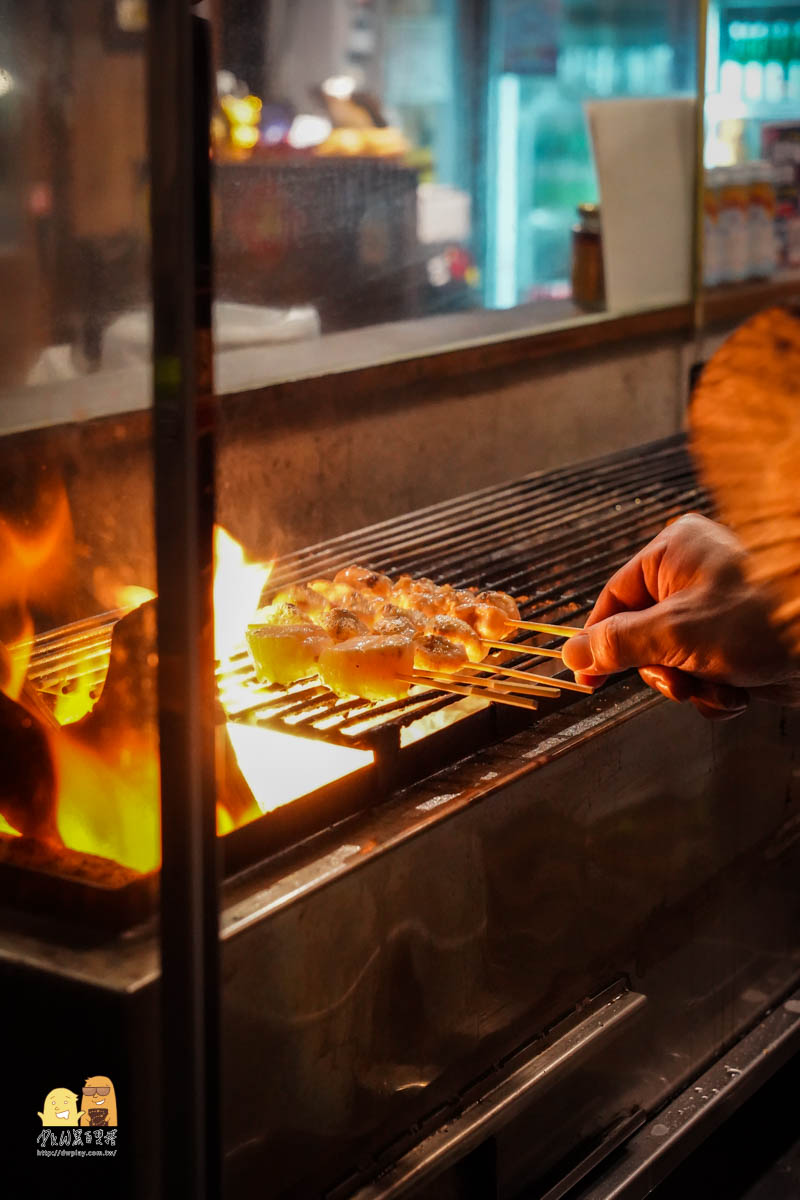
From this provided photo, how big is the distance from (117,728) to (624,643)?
712 mm

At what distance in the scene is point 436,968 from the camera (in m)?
2.10

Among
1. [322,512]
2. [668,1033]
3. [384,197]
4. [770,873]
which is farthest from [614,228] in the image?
[668,1033]

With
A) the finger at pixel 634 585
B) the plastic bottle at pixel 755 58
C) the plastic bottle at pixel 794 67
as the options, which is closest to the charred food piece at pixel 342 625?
the finger at pixel 634 585

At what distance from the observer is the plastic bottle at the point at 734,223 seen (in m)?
5.35

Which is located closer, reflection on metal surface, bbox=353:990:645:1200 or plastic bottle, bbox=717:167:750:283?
reflection on metal surface, bbox=353:990:645:1200

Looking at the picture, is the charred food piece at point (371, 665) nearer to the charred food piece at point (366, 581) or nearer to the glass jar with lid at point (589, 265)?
the charred food piece at point (366, 581)

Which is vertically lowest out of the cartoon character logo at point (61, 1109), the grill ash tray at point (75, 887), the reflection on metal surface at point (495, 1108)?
the reflection on metal surface at point (495, 1108)

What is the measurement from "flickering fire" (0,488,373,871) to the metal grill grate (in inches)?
1.3

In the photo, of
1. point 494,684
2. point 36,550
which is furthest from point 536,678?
point 36,550

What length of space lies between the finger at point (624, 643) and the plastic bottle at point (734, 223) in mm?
3668

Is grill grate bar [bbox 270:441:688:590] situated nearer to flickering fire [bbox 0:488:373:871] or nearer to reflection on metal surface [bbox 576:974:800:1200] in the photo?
flickering fire [bbox 0:488:373:871]

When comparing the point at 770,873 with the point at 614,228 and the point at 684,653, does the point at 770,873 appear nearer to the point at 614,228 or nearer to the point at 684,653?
the point at 684,653

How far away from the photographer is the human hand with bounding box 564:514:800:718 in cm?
191

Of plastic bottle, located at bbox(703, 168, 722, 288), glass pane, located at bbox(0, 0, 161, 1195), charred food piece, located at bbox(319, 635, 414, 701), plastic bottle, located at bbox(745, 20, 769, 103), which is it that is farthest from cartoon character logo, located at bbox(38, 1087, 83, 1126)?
plastic bottle, located at bbox(745, 20, 769, 103)
